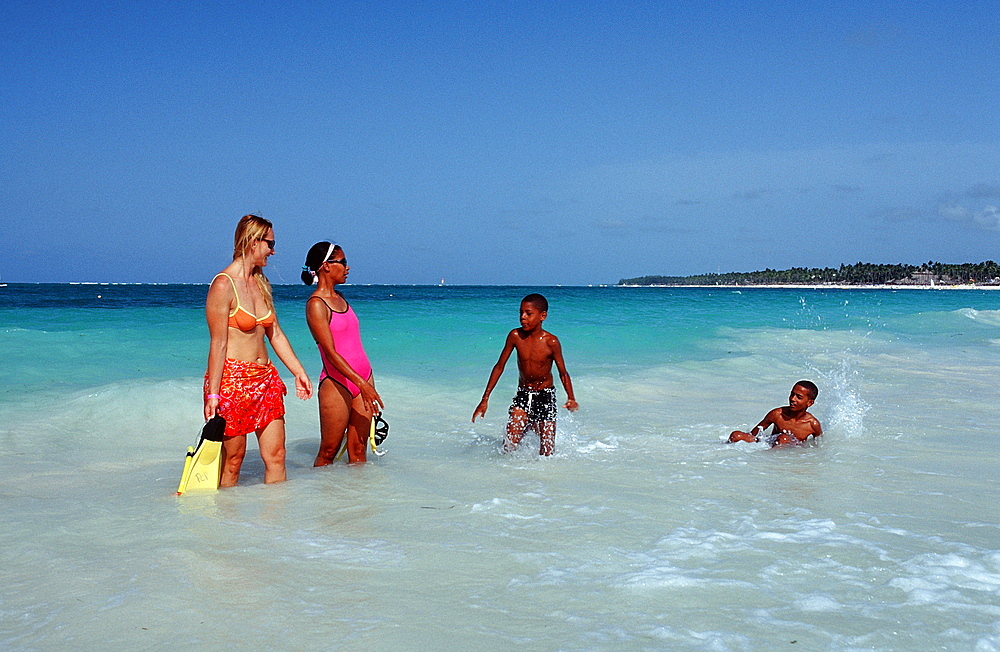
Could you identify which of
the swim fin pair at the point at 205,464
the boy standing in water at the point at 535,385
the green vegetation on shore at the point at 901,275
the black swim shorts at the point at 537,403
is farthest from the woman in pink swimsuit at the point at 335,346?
the green vegetation on shore at the point at 901,275

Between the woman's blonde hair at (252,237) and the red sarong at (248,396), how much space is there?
429 mm

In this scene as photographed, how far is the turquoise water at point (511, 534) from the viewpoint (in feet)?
9.71

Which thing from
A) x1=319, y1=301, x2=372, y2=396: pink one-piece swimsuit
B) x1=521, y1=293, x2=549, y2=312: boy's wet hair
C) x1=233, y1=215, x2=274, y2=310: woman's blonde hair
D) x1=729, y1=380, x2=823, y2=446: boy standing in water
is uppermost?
x1=233, y1=215, x2=274, y2=310: woman's blonde hair

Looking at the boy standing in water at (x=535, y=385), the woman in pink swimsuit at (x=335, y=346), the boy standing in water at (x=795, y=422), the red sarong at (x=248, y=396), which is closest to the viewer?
the red sarong at (x=248, y=396)

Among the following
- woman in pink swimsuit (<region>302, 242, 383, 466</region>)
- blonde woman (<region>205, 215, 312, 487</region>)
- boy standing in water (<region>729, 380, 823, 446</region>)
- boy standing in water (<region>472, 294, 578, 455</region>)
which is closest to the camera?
blonde woman (<region>205, 215, 312, 487</region>)

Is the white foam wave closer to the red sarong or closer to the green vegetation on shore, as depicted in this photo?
the red sarong

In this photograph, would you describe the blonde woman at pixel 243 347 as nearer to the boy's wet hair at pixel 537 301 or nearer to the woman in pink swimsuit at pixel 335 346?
the woman in pink swimsuit at pixel 335 346

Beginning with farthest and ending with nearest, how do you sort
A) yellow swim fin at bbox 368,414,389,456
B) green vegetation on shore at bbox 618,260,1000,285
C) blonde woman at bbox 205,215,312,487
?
green vegetation on shore at bbox 618,260,1000,285
yellow swim fin at bbox 368,414,389,456
blonde woman at bbox 205,215,312,487

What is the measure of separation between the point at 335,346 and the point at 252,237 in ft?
3.35

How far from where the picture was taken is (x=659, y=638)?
9.39ft

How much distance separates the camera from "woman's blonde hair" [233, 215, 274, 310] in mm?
4715

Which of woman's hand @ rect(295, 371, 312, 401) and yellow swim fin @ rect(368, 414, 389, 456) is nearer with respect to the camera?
woman's hand @ rect(295, 371, 312, 401)

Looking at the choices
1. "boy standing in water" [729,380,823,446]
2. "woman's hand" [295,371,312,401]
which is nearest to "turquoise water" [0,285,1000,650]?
"boy standing in water" [729,380,823,446]

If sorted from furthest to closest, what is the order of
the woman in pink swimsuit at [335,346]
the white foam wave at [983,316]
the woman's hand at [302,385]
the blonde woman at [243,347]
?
the white foam wave at [983,316]
the woman in pink swimsuit at [335,346]
the woman's hand at [302,385]
the blonde woman at [243,347]
